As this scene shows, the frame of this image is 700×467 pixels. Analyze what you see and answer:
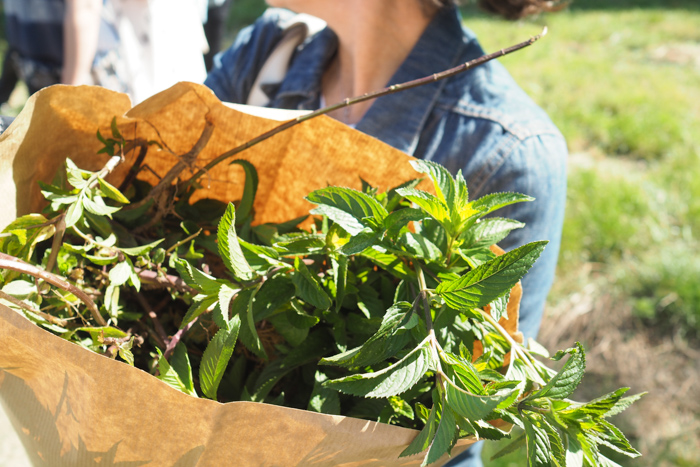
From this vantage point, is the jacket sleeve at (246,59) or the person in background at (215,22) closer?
the jacket sleeve at (246,59)

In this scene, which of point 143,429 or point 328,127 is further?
point 328,127

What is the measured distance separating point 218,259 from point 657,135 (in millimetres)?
2964

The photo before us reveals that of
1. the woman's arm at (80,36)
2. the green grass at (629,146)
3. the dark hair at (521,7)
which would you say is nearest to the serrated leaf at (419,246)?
the dark hair at (521,7)

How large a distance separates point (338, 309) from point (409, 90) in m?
0.61

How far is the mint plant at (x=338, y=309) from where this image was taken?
18.3 inches

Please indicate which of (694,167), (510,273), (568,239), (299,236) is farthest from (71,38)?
(694,167)

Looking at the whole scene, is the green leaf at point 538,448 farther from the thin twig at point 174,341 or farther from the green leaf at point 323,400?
the thin twig at point 174,341

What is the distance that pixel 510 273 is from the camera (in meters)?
0.46

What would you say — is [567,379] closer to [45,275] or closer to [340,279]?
[340,279]

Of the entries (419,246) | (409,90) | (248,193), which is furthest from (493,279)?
(409,90)

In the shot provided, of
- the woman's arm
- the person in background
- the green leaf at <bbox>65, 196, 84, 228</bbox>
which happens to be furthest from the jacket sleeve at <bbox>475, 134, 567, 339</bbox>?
the person in background

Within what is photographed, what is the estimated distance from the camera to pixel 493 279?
1.53ft

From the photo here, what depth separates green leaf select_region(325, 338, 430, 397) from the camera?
17.5 inches

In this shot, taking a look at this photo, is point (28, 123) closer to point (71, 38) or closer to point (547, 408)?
point (547, 408)
